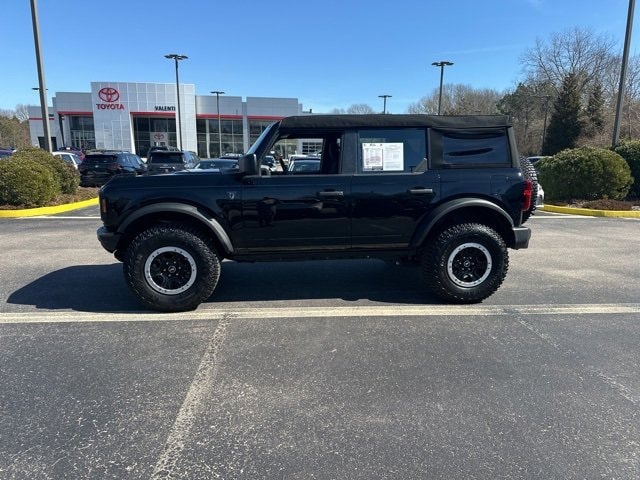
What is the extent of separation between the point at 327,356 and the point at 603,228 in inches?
361

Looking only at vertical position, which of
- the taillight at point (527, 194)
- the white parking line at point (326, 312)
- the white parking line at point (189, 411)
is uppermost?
the taillight at point (527, 194)

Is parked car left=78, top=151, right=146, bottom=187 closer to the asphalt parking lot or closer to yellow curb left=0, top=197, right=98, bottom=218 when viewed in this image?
yellow curb left=0, top=197, right=98, bottom=218

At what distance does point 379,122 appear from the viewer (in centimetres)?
466

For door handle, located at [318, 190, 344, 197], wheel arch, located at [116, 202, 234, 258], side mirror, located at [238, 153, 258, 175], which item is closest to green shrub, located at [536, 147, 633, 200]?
door handle, located at [318, 190, 344, 197]

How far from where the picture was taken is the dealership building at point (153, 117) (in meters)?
51.5

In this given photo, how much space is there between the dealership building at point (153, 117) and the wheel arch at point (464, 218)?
47.8 meters

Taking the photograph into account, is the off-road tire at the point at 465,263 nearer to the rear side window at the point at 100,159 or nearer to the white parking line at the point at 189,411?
the white parking line at the point at 189,411

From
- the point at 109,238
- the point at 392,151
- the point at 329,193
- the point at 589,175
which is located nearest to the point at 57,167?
the point at 109,238

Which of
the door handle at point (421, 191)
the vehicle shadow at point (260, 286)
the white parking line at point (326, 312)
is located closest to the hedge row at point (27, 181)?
the vehicle shadow at point (260, 286)

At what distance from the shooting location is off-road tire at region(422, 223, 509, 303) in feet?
15.6

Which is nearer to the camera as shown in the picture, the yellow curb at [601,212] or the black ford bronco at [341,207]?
the black ford bronco at [341,207]

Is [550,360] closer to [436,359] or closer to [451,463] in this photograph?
[436,359]

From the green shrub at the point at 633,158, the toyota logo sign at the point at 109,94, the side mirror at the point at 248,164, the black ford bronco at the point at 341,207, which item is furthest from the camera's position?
the toyota logo sign at the point at 109,94

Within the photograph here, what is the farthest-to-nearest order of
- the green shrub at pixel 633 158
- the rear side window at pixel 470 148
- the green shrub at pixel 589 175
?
the green shrub at pixel 633 158 → the green shrub at pixel 589 175 → the rear side window at pixel 470 148
